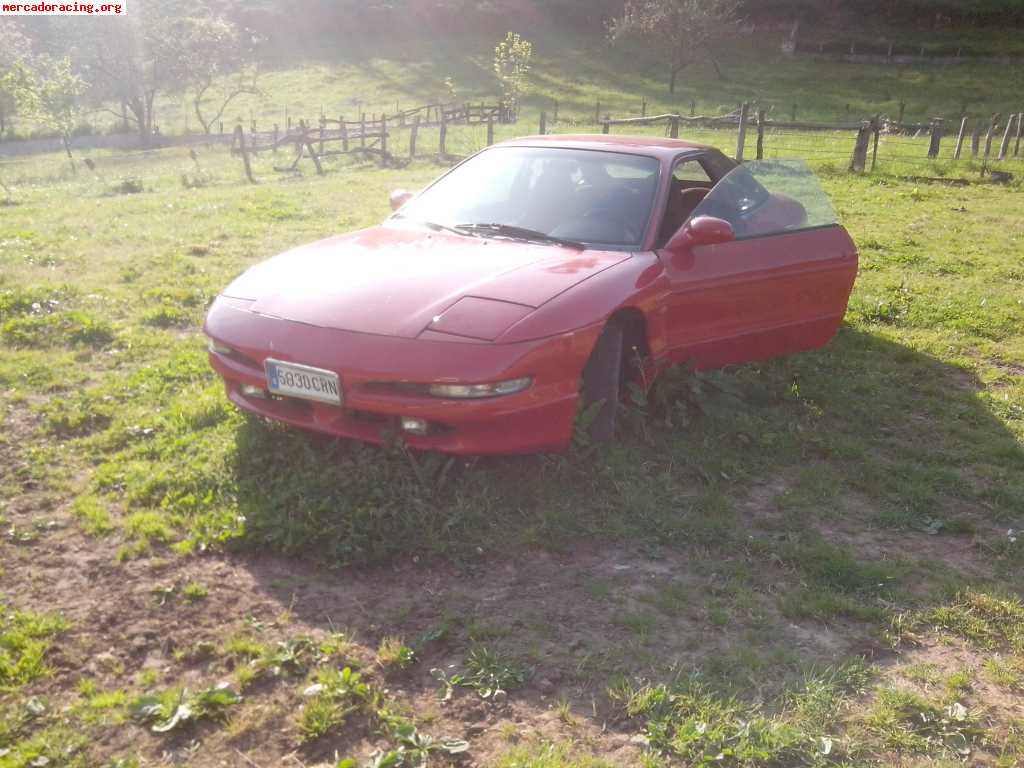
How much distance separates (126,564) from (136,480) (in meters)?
A: 0.68

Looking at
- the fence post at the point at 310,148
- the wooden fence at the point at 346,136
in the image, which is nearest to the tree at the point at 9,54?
the wooden fence at the point at 346,136

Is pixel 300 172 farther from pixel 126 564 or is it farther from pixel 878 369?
pixel 126 564

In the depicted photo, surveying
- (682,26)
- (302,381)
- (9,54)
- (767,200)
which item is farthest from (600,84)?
(302,381)

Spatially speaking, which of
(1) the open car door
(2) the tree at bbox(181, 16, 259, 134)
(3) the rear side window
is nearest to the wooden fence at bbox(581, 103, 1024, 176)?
(1) the open car door

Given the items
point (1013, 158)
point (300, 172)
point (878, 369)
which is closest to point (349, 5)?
point (300, 172)

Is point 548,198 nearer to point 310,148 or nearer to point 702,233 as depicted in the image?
point 702,233

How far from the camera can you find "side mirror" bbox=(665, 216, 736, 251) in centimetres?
455

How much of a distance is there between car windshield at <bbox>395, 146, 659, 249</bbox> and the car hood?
18cm

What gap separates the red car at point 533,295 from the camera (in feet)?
11.8

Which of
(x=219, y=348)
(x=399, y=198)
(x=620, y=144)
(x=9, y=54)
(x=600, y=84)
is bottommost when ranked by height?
(x=600, y=84)

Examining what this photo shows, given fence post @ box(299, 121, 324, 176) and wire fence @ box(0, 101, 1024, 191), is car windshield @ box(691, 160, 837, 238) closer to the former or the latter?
wire fence @ box(0, 101, 1024, 191)

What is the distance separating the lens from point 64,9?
136 ft

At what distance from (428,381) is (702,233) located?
1.82 meters

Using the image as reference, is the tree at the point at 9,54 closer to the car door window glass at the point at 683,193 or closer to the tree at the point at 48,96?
the tree at the point at 48,96
